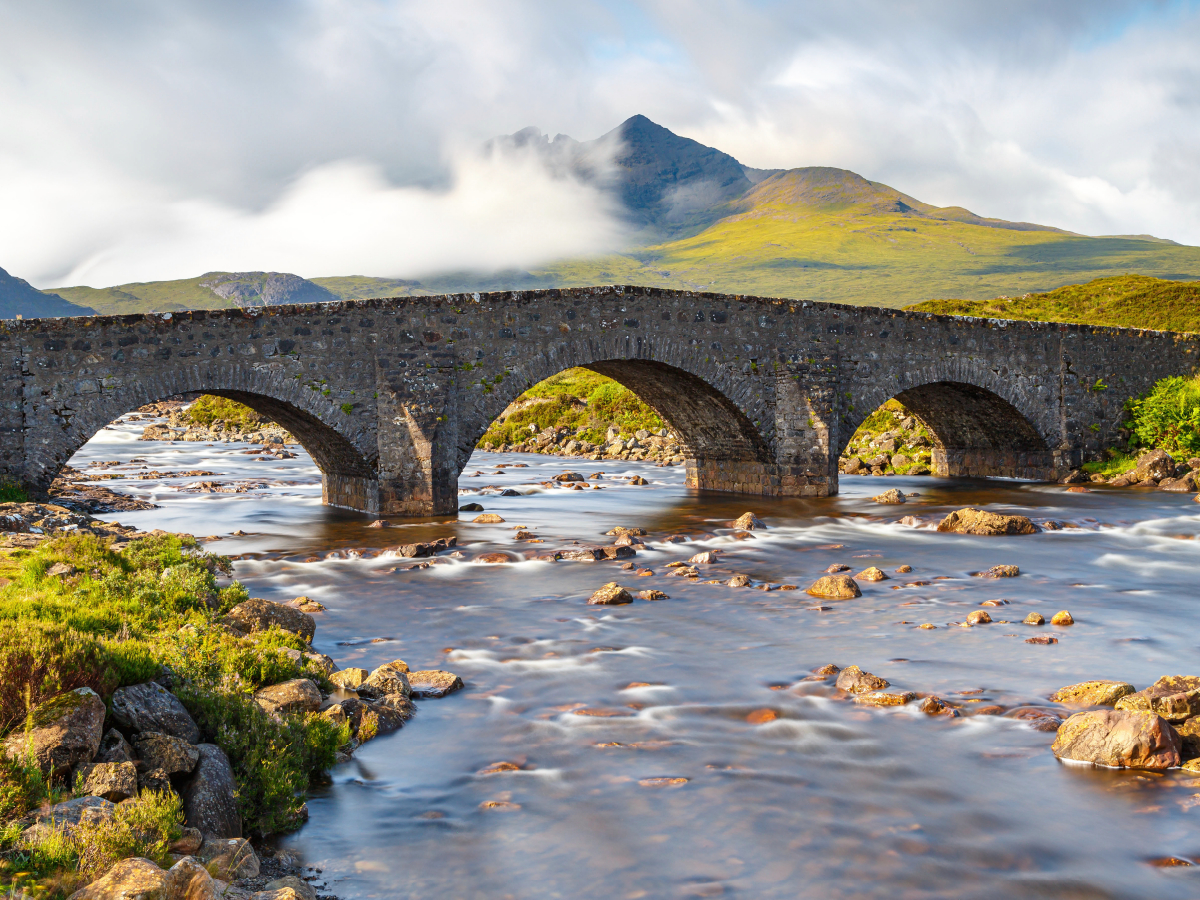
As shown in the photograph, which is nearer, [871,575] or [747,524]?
[871,575]

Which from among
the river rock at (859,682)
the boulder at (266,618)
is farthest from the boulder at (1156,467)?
the boulder at (266,618)

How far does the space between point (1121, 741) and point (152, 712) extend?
6290 mm

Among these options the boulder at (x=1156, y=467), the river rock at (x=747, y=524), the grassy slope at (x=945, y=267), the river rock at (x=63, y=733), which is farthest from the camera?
the grassy slope at (x=945, y=267)

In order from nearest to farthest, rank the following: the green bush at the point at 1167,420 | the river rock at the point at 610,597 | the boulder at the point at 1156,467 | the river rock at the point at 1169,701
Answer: the river rock at the point at 1169,701, the river rock at the point at 610,597, the boulder at the point at 1156,467, the green bush at the point at 1167,420

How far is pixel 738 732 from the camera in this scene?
7.20 metres

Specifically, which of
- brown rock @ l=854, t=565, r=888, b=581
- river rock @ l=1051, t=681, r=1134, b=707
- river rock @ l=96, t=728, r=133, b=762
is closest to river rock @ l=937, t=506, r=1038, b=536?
brown rock @ l=854, t=565, r=888, b=581

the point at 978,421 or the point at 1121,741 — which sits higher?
the point at 978,421

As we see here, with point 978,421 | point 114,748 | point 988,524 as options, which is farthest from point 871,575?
point 978,421

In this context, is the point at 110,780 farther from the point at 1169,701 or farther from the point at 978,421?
the point at 978,421

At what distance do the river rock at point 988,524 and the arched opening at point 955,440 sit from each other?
22.7 ft

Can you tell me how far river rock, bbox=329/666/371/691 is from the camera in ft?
24.5

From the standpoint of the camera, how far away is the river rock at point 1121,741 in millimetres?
Answer: 6320

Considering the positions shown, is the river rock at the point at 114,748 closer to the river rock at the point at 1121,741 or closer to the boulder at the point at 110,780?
the boulder at the point at 110,780

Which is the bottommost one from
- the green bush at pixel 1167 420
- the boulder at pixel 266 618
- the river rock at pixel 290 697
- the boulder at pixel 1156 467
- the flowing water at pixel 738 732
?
the flowing water at pixel 738 732
